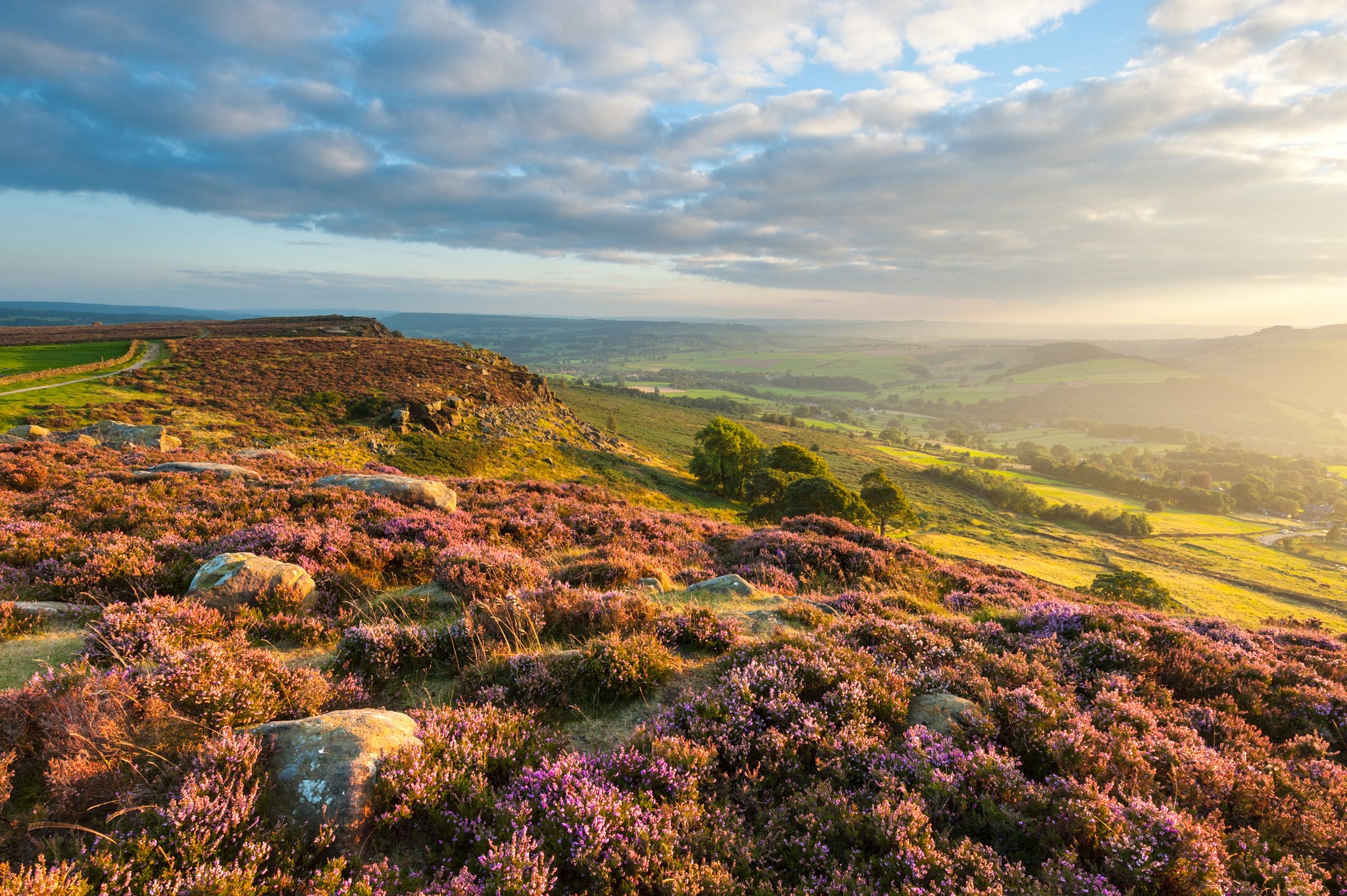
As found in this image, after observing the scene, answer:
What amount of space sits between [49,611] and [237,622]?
2.59 metres

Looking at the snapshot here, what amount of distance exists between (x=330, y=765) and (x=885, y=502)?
202 ft

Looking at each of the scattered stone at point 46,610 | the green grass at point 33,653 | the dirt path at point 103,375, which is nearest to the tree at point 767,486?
the scattered stone at point 46,610

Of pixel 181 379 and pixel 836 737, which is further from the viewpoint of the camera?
pixel 181 379

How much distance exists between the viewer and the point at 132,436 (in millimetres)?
28781

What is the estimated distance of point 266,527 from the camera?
34.1 feet

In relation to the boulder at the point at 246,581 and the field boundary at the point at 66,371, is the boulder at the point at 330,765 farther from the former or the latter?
the field boundary at the point at 66,371

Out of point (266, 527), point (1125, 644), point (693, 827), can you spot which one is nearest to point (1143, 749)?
point (1125, 644)

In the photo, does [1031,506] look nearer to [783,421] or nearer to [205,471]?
[783,421]

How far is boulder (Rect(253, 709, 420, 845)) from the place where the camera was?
12.9ft

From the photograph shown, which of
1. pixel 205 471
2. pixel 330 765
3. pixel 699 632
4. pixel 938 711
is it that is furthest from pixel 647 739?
pixel 205 471

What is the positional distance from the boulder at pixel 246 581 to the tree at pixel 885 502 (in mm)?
57101

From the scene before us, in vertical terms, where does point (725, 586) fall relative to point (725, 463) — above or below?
above

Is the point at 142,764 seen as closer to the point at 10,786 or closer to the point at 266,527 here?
the point at 10,786

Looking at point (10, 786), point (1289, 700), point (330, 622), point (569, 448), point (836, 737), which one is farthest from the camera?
point (569, 448)
